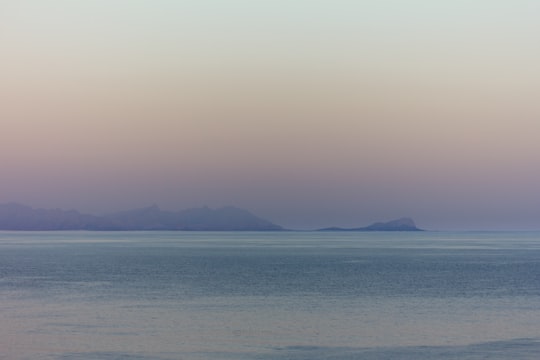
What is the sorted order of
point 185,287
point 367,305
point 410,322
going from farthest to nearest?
point 185,287 → point 367,305 → point 410,322

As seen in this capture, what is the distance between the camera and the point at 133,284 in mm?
74312

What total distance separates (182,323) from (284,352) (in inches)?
406

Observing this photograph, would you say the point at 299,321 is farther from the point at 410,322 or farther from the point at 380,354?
the point at 380,354

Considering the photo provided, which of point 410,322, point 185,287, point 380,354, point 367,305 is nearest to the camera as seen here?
point 380,354

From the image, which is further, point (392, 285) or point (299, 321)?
point (392, 285)

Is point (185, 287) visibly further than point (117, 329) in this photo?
Yes

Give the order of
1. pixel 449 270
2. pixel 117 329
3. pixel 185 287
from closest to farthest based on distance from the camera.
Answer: pixel 117 329
pixel 185 287
pixel 449 270

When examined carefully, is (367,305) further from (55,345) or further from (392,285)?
(55,345)

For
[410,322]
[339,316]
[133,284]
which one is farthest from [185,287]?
[410,322]

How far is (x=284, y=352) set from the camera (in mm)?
38375

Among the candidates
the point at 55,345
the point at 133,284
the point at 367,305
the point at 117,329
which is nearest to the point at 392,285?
the point at 367,305

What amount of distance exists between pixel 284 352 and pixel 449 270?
208 feet

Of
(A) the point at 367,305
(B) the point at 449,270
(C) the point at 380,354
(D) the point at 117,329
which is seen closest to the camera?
(C) the point at 380,354

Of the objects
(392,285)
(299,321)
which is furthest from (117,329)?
(392,285)
